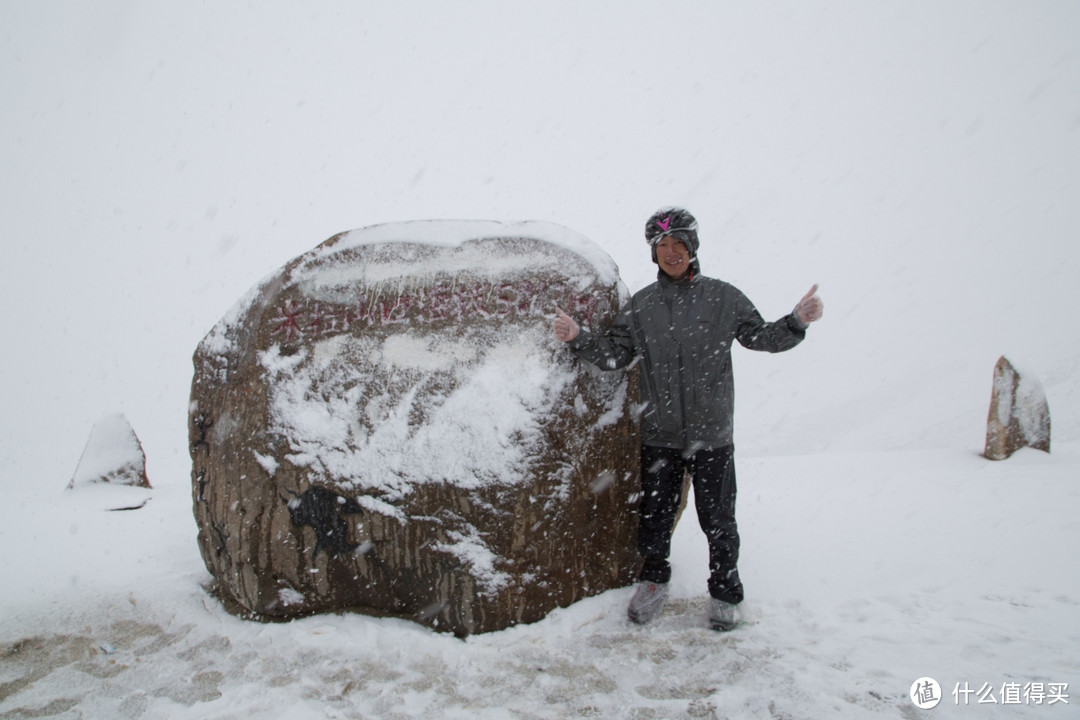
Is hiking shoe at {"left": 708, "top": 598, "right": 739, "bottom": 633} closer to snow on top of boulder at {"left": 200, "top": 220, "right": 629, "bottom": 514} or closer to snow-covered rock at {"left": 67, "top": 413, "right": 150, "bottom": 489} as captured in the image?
snow on top of boulder at {"left": 200, "top": 220, "right": 629, "bottom": 514}

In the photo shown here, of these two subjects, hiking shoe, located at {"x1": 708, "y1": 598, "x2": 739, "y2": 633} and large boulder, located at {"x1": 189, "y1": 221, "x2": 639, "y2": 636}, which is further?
large boulder, located at {"x1": 189, "y1": 221, "x2": 639, "y2": 636}

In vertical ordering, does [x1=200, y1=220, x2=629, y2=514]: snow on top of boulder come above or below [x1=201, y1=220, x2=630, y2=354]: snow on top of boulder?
below

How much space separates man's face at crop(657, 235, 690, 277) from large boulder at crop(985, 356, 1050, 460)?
4.68 meters

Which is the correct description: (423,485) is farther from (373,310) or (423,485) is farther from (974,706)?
(974,706)

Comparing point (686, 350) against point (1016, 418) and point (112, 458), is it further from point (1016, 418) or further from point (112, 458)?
point (112, 458)

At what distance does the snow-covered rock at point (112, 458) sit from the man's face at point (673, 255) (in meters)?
5.11

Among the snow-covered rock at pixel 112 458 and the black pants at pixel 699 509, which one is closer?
the black pants at pixel 699 509

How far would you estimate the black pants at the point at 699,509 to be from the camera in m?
2.58

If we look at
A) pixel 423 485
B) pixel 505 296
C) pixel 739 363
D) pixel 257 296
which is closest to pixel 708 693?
pixel 423 485

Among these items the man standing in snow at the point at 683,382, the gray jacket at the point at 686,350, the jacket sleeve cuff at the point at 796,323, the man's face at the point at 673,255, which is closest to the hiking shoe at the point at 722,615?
the man standing in snow at the point at 683,382

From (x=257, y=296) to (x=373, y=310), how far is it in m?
0.62

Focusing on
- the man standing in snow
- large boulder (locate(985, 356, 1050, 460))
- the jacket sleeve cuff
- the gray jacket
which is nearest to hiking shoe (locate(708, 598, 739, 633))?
the man standing in snow

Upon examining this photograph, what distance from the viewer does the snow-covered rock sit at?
17.7 ft

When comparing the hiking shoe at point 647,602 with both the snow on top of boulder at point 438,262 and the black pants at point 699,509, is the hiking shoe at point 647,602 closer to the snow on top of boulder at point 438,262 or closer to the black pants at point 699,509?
the black pants at point 699,509
